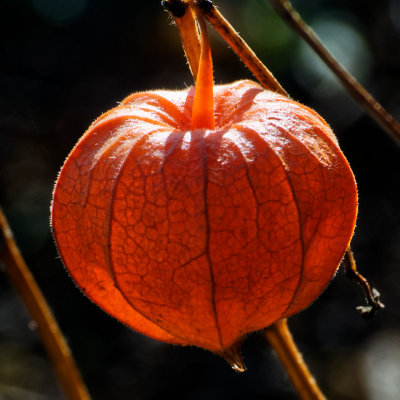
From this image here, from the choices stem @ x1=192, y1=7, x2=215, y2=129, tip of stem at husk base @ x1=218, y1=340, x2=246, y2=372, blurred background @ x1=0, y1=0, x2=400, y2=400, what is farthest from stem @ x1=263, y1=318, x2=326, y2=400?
blurred background @ x1=0, y1=0, x2=400, y2=400

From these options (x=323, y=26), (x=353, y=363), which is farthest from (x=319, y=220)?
(x=323, y=26)

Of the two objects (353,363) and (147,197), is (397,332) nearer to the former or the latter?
(353,363)

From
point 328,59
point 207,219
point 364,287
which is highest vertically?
point 328,59

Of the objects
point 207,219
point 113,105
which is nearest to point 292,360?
point 207,219

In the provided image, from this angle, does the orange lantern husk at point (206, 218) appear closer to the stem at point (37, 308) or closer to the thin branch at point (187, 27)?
the thin branch at point (187, 27)

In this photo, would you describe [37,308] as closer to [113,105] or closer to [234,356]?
[234,356]

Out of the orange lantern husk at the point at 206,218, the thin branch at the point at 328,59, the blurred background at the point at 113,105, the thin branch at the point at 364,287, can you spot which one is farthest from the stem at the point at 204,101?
the blurred background at the point at 113,105

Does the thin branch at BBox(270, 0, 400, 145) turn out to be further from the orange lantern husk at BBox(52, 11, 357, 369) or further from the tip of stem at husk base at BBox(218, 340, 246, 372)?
the tip of stem at husk base at BBox(218, 340, 246, 372)
